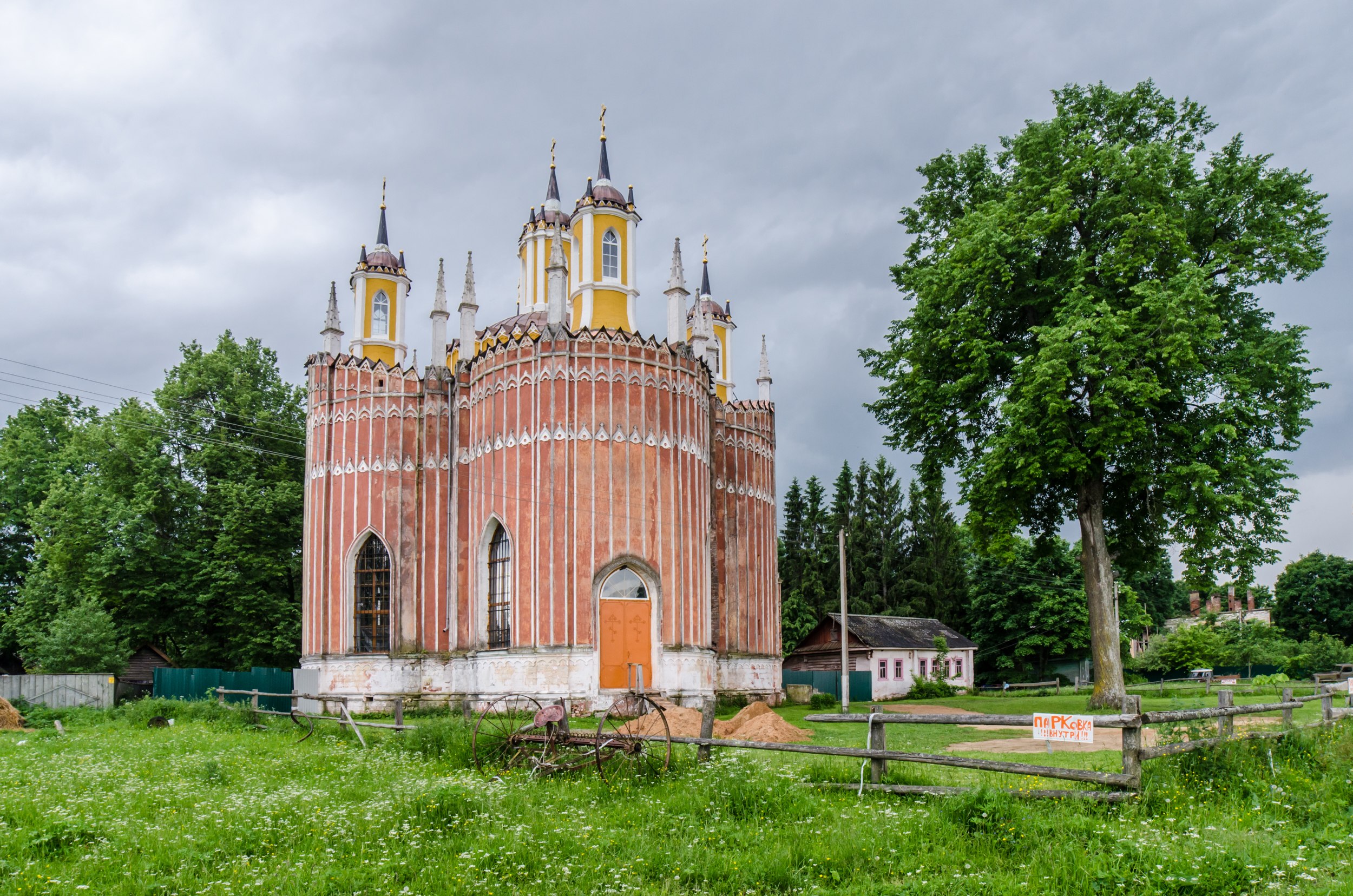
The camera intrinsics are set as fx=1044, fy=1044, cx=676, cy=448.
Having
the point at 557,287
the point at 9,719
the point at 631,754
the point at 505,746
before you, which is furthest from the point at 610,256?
the point at 631,754

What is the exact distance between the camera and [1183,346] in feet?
73.3

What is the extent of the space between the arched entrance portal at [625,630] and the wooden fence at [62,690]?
597 inches

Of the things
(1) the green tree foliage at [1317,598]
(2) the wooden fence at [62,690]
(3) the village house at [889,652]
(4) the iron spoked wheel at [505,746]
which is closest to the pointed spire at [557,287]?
(4) the iron spoked wheel at [505,746]

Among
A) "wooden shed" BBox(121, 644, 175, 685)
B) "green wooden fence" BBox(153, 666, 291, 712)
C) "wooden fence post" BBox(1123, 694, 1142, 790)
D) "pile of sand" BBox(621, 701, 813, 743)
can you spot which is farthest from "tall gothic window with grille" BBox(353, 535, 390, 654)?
"wooden fence post" BBox(1123, 694, 1142, 790)

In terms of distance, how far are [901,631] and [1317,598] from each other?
32354mm

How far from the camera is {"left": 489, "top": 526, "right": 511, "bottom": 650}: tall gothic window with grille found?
92.7ft

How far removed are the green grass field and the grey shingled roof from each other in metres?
34.6

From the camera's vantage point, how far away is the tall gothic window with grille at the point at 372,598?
3028 centimetres

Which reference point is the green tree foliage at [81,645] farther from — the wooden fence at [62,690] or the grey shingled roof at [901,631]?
the grey shingled roof at [901,631]

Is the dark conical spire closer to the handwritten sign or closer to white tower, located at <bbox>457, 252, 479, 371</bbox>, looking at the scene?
white tower, located at <bbox>457, 252, 479, 371</bbox>

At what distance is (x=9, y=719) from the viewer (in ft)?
85.1

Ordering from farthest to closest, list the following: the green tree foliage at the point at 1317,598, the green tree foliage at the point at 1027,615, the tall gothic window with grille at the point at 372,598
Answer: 1. the green tree foliage at the point at 1317,598
2. the green tree foliage at the point at 1027,615
3. the tall gothic window with grille at the point at 372,598

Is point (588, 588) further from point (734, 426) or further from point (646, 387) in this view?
point (734, 426)

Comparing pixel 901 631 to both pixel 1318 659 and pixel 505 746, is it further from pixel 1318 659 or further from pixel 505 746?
pixel 505 746
